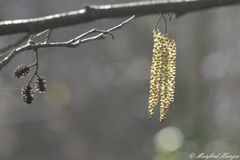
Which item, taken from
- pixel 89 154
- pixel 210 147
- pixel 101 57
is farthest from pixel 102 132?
pixel 210 147

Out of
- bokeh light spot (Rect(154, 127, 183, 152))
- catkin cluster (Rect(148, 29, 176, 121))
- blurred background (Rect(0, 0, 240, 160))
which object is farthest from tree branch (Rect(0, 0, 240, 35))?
blurred background (Rect(0, 0, 240, 160))

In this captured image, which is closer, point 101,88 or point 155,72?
point 155,72

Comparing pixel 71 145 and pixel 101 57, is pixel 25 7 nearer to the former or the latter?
pixel 101 57

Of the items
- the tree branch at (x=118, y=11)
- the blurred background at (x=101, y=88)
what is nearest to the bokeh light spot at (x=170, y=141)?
the blurred background at (x=101, y=88)

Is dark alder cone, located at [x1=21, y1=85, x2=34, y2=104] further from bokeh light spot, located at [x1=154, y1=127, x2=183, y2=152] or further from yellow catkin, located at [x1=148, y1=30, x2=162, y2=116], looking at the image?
bokeh light spot, located at [x1=154, y1=127, x2=183, y2=152]

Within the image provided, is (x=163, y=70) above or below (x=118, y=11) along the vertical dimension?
below

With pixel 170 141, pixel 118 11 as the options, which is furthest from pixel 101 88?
pixel 118 11

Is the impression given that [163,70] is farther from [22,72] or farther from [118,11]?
[118,11]
